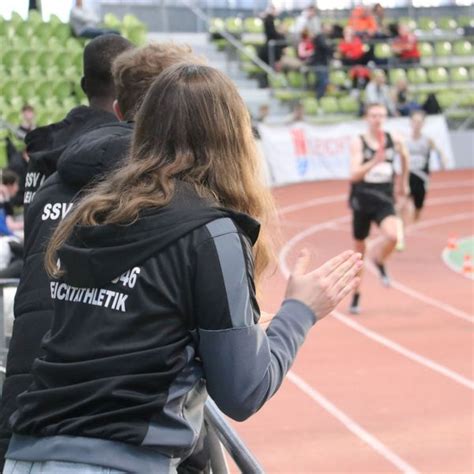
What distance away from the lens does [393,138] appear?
13.2m

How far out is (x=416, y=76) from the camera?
1157 inches

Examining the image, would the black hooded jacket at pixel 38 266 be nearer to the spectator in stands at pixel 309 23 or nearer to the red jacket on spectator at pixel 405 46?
the spectator in stands at pixel 309 23

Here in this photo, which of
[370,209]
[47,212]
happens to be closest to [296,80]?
[370,209]

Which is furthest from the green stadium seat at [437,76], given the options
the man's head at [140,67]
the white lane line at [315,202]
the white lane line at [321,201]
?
the man's head at [140,67]

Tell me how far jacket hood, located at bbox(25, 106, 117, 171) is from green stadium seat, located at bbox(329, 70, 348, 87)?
24.4 m

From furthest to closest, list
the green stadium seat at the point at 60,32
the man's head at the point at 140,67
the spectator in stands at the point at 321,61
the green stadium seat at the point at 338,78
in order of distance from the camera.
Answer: the green stadium seat at the point at 338,78 → the spectator in stands at the point at 321,61 → the green stadium seat at the point at 60,32 → the man's head at the point at 140,67

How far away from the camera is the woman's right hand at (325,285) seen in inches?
107

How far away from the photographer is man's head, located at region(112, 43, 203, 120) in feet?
10.5

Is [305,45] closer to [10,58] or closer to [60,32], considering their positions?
[60,32]

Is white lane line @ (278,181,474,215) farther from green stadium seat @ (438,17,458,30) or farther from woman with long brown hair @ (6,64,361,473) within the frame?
woman with long brown hair @ (6,64,361,473)

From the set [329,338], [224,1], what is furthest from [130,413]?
[224,1]

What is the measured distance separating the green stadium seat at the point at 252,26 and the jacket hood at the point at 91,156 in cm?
2590

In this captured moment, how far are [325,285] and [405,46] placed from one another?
27.2 m

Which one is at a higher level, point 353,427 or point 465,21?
point 353,427
